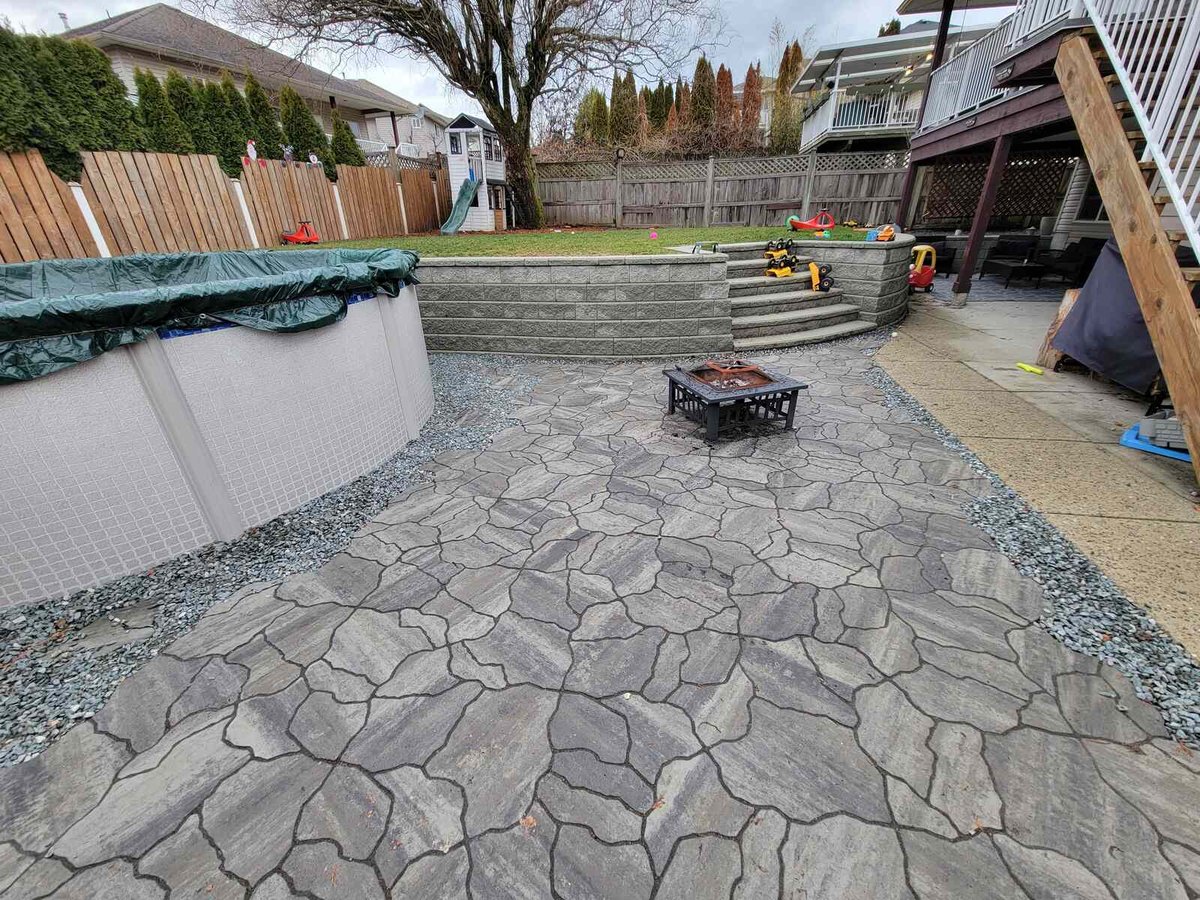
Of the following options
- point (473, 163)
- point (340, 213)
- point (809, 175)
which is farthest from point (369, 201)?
point (809, 175)

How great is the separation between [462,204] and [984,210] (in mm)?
11664

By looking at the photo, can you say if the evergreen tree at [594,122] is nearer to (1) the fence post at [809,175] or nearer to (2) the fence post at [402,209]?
(1) the fence post at [809,175]

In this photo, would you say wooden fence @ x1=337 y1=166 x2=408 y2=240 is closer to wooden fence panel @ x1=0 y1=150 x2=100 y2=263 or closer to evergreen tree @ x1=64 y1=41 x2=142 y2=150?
evergreen tree @ x1=64 y1=41 x2=142 y2=150

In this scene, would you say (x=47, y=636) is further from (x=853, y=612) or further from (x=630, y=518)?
(x=853, y=612)

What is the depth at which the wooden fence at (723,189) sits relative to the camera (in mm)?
13711

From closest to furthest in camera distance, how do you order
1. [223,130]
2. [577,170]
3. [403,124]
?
[223,130]
[577,170]
[403,124]

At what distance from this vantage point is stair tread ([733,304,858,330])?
657 cm

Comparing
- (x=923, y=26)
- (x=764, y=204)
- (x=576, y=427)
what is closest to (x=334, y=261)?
(x=576, y=427)

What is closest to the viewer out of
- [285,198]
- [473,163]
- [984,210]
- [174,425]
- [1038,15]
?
[174,425]

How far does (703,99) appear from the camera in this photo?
22.9 m

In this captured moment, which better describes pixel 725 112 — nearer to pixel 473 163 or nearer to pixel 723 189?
pixel 723 189

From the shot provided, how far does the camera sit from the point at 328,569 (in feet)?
A: 8.72

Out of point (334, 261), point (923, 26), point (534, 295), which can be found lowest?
point (534, 295)

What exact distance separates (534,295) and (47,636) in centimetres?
515
